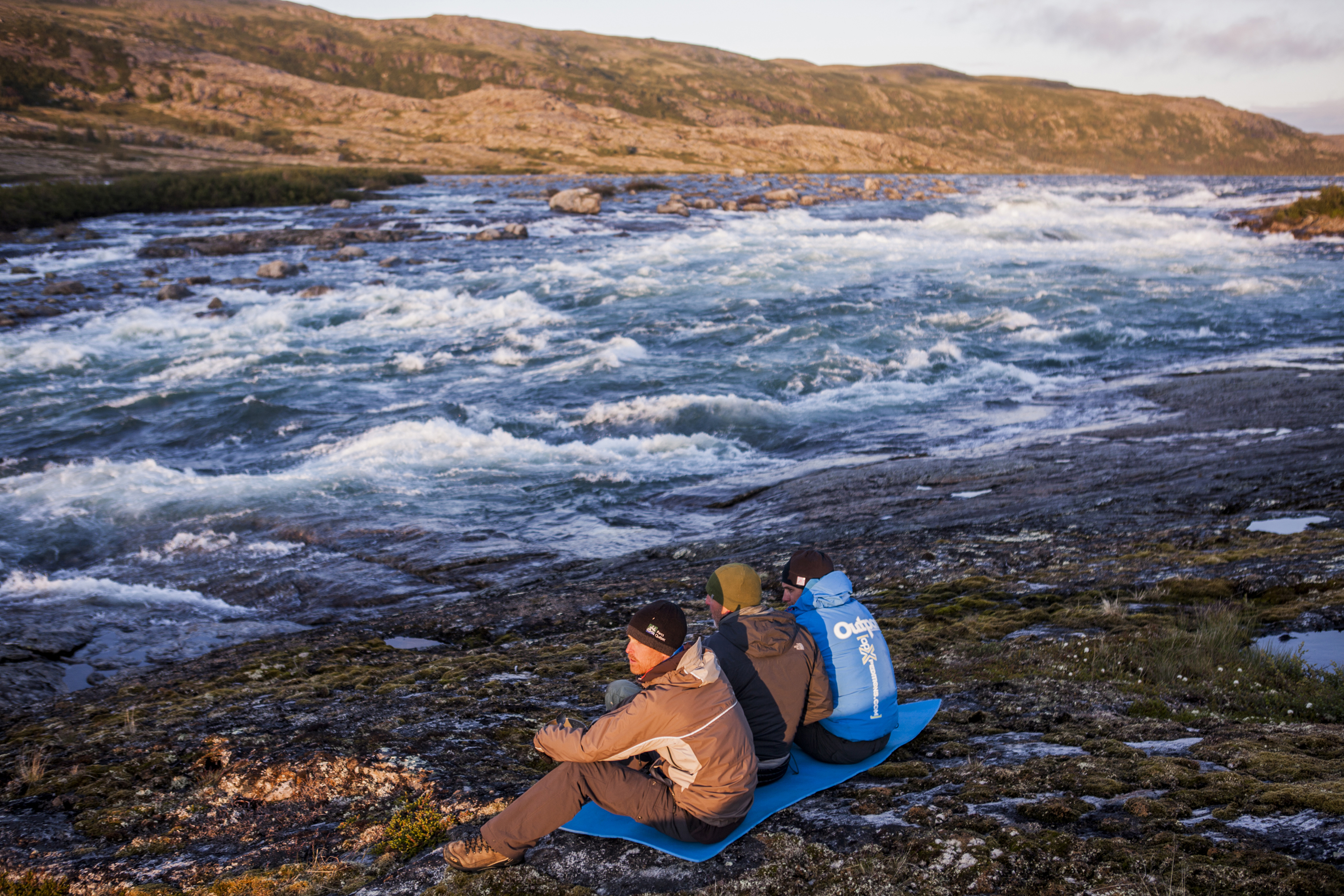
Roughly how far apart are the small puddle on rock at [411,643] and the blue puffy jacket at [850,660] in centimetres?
505

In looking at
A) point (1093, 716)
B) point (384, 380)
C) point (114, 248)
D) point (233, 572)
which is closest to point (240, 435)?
point (384, 380)

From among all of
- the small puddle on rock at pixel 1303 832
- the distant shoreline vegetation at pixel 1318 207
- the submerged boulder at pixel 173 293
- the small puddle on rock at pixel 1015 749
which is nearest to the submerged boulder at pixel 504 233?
the submerged boulder at pixel 173 293

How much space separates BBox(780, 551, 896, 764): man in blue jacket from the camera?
17.1 ft

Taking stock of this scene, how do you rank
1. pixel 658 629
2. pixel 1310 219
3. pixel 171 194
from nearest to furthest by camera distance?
pixel 658 629 < pixel 1310 219 < pixel 171 194

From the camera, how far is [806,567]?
18.2 ft

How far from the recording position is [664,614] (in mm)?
A: 4375

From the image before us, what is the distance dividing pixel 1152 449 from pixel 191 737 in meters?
13.8

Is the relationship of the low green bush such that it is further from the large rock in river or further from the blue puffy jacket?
the large rock in river

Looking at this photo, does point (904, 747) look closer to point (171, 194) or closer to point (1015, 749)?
point (1015, 749)

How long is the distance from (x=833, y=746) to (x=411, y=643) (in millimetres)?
5393

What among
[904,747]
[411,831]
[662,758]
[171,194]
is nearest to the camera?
[662,758]

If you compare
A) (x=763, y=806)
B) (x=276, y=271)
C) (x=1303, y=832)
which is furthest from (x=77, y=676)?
(x=276, y=271)

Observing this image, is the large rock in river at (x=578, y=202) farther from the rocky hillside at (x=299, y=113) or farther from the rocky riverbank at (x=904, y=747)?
the rocky riverbank at (x=904, y=747)

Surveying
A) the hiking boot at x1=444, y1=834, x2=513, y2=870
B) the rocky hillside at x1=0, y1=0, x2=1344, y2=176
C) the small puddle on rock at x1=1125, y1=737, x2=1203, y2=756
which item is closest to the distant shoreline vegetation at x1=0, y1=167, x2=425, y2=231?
the rocky hillside at x1=0, y1=0, x2=1344, y2=176
